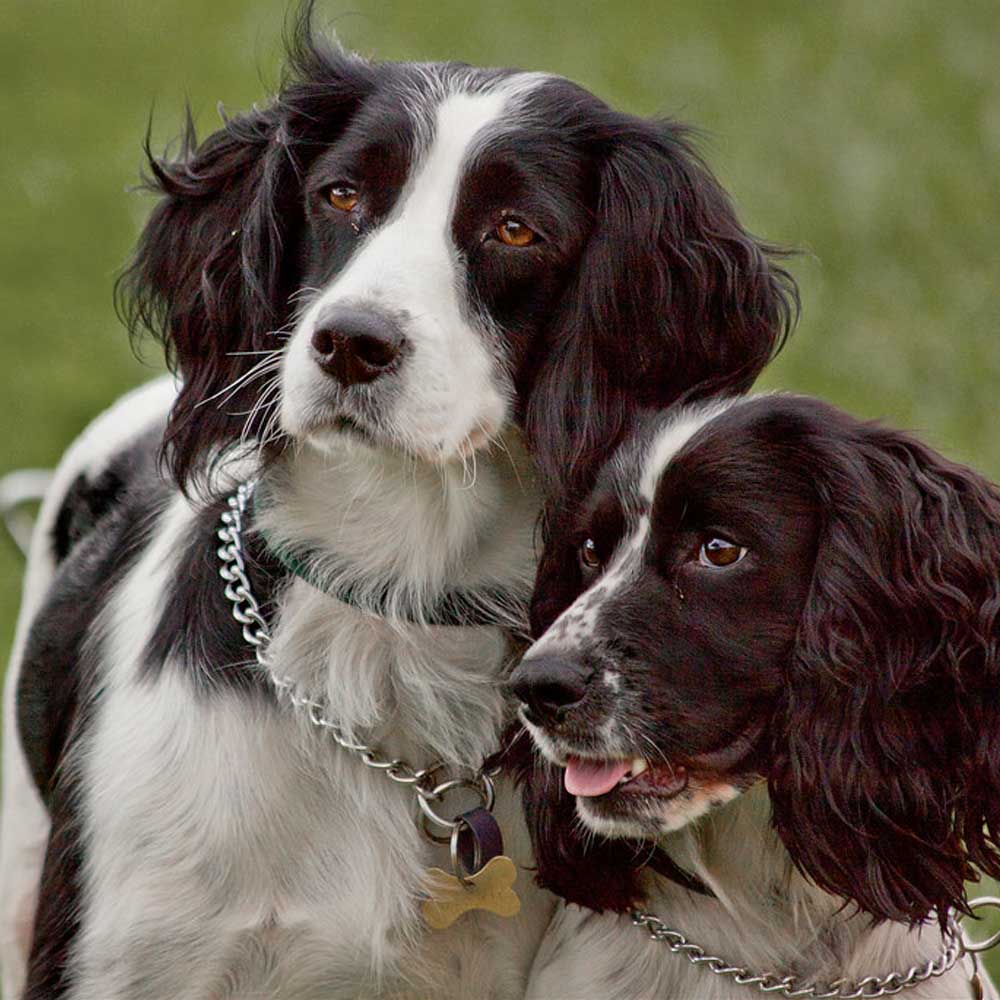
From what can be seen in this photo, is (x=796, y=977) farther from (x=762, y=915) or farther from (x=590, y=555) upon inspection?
(x=590, y=555)

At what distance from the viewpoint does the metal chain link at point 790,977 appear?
3.74 m

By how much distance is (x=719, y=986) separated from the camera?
375 cm

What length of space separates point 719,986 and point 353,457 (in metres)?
1.13

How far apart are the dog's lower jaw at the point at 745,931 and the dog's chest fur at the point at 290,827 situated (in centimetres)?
23

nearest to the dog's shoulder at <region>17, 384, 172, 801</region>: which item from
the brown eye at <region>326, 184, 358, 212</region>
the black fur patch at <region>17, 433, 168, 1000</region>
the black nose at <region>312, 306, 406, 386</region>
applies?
the black fur patch at <region>17, 433, 168, 1000</region>

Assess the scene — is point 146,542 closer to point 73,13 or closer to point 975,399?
point 975,399

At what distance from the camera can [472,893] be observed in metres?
3.79

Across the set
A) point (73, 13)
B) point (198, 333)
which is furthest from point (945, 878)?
point (73, 13)

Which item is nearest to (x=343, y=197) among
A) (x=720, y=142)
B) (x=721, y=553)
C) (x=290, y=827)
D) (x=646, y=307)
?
(x=646, y=307)

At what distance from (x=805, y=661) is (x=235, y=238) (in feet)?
4.47

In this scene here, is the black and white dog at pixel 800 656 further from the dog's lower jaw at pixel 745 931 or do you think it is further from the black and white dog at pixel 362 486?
the black and white dog at pixel 362 486

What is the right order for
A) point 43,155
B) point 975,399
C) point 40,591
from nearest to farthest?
1. point 40,591
2. point 975,399
3. point 43,155

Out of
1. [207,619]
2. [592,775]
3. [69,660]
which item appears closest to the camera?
[592,775]

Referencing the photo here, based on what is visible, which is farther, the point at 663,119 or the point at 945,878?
the point at 663,119
